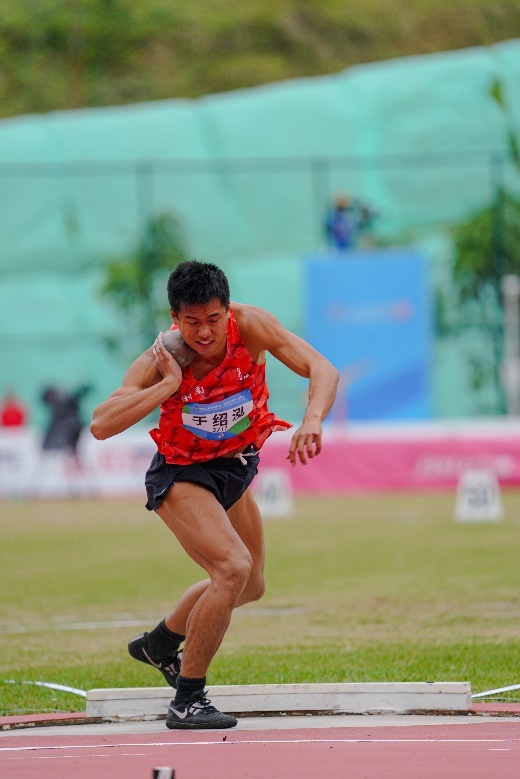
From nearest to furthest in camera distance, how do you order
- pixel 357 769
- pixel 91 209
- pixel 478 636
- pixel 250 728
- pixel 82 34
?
1. pixel 357 769
2. pixel 250 728
3. pixel 478 636
4. pixel 91 209
5. pixel 82 34

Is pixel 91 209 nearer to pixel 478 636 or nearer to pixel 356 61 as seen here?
pixel 356 61

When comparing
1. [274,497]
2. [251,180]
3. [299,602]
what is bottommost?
[299,602]

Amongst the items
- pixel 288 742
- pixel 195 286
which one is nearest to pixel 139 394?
pixel 195 286

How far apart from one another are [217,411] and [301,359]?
47cm

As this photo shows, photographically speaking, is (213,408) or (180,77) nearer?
(213,408)

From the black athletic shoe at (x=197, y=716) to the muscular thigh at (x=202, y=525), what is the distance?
56 cm

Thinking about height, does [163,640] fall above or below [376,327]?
below

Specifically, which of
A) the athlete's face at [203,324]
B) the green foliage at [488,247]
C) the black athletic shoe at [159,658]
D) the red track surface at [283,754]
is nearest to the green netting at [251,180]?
the green foliage at [488,247]

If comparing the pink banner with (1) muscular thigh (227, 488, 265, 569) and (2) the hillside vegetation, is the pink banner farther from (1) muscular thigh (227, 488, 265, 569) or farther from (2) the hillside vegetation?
(2) the hillside vegetation

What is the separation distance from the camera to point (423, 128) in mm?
42500

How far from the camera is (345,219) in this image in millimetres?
28859

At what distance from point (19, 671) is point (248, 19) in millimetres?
49605

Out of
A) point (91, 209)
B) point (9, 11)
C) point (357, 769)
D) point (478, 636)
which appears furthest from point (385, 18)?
point (357, 769)

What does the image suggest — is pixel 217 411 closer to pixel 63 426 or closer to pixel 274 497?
pixel 274 497
